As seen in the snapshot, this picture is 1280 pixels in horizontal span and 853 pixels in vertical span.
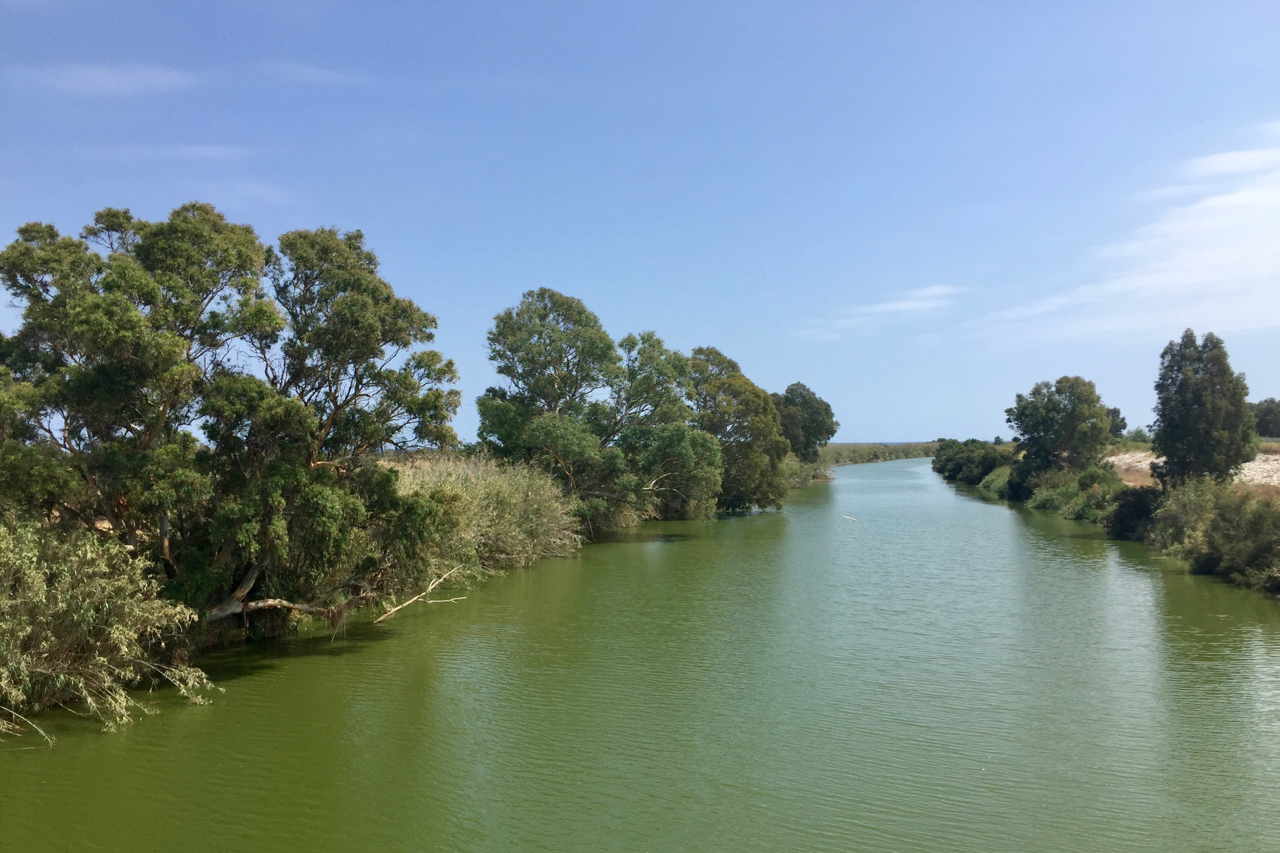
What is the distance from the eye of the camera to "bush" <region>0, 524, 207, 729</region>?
35.9ft

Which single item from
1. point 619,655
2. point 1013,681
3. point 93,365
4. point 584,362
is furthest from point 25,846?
point 584,362

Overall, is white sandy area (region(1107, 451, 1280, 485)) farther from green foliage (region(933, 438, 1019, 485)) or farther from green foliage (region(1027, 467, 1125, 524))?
green foliage (region(933, 438, 1019, 485))

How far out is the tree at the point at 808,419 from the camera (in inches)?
3329

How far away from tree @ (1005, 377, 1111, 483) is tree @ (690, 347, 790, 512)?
18.9 m

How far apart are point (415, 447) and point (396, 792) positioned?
24.3ft

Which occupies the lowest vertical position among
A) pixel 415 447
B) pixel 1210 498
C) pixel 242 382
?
pixel 1210 498

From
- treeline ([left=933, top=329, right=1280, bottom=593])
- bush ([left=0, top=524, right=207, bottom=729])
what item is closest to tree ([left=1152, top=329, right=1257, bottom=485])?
treeline ([left=933, top=329, right=1280, bottom=593])

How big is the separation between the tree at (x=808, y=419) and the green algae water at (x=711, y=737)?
6159cm

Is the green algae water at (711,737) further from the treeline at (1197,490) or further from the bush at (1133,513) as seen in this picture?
the bush at (1133,513)

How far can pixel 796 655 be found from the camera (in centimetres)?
1712

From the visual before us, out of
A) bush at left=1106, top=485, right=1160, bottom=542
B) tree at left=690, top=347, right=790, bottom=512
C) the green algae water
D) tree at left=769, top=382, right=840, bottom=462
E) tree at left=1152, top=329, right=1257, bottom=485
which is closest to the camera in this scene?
the green algae water

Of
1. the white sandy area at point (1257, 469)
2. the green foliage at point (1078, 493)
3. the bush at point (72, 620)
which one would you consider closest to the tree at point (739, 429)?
the green foliage at point (1078, 493)

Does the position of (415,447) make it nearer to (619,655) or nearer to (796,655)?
(619,655)

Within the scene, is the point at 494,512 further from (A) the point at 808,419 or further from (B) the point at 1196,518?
(A) the point at 808,419
